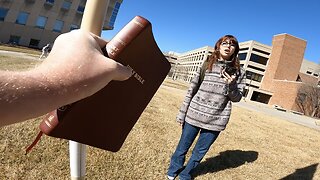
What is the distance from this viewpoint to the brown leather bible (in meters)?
1.29

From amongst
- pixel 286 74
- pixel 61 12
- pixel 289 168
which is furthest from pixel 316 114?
pixel 289 168

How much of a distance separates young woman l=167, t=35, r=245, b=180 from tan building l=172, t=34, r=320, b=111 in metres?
57.3

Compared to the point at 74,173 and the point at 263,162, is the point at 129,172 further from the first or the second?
the point at 263,162

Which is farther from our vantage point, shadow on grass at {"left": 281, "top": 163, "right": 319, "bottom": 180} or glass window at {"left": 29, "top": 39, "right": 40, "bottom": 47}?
glass window at {"left": 29, "top": 39, "right": 40, "bottom": 47}

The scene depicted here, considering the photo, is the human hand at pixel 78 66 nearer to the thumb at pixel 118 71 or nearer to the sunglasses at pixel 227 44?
the thumb at pixel 118 71

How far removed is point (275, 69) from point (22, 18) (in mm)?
52281

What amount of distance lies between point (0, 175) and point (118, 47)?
273 centimetres

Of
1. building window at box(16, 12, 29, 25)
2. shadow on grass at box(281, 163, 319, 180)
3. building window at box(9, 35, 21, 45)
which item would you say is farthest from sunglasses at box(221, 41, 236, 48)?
building window at box(9, 35, 21, 45)

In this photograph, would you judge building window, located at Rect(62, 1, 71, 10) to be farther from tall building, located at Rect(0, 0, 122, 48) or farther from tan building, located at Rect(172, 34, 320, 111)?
tan building, located at Rect(172, 34, 320, 111)

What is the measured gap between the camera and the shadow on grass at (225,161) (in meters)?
4.74

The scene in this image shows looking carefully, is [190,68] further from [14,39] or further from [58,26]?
[14,39]

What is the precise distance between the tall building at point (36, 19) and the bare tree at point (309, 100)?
33.1 metres

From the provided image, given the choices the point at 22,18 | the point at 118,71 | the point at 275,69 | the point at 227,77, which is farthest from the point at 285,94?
the point at 118,71

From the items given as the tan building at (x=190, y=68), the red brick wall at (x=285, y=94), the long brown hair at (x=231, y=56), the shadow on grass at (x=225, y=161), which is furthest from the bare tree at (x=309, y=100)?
the tan building at (x=190, y=68)
